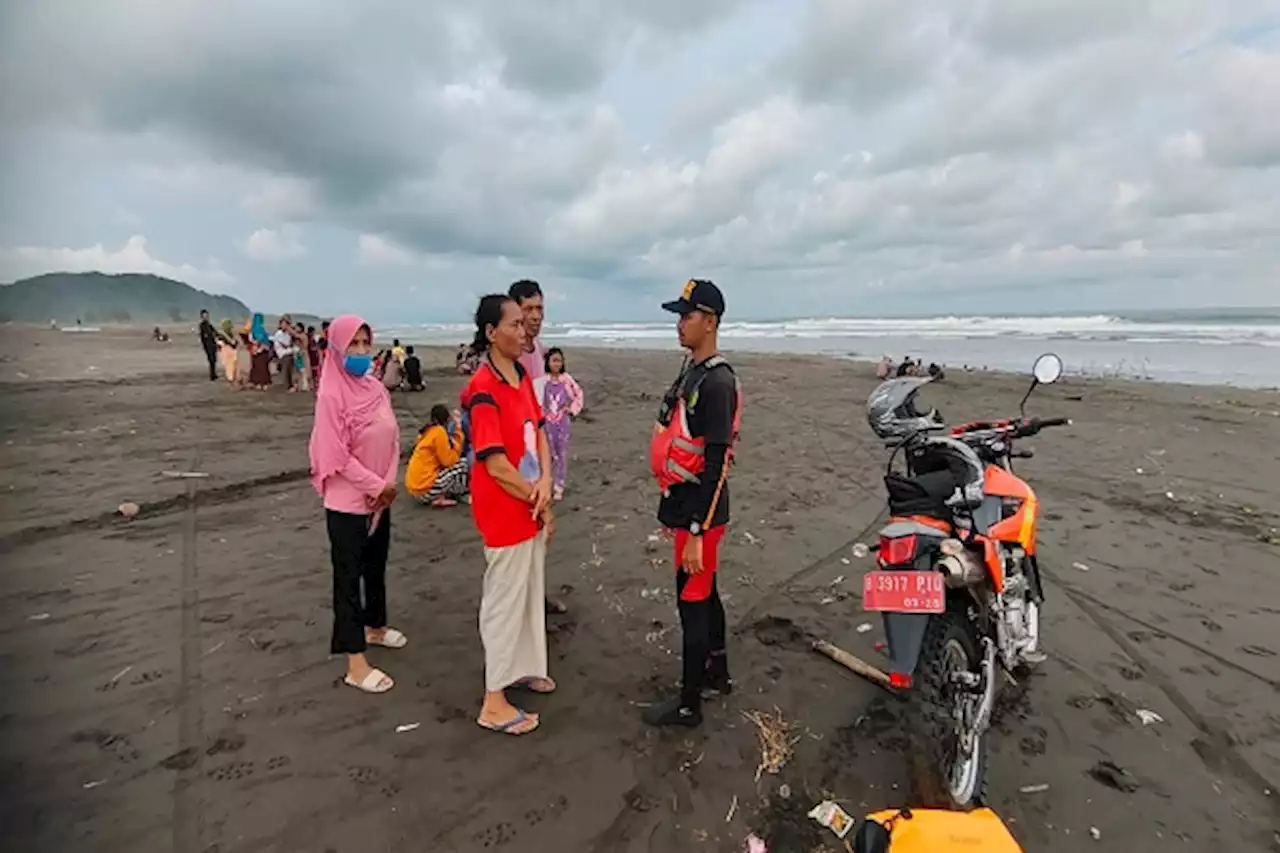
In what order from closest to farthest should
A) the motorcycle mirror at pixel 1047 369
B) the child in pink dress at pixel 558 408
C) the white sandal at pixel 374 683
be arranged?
the motorcycle mirror at pixel 1047 369 < the white sandal at pixel 374 683 < the child in pink dress at pixel 558 408

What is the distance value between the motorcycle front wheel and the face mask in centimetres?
304

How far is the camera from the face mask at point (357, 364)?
3594 millimetres

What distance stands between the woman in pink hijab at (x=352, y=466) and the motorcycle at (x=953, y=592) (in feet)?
8.38

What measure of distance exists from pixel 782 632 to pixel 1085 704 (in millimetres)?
1713

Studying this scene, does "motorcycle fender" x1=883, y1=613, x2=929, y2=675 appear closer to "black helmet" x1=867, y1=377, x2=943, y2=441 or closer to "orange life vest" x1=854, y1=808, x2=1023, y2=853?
"black helmet" x1=867, y1=377, x2=943, y2=441

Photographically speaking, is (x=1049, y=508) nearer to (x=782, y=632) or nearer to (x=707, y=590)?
(x=782, y=632)

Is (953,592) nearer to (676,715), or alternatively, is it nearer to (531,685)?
(676,715)

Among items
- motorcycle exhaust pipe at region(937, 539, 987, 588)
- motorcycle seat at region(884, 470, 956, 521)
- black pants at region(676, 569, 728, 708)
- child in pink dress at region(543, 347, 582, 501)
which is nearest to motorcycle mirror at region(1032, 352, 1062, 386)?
motorcycle seat at region(884, 470, 956, 521)

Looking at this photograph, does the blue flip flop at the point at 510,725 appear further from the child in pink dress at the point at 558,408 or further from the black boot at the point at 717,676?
the child in pink dress at the point at 558,408

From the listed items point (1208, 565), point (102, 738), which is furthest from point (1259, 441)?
point (102, 738)

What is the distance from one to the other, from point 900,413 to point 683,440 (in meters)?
1.23

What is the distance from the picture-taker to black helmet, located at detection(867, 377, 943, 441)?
362cm

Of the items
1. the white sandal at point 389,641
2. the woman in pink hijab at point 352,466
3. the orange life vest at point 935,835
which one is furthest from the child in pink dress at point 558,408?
the orange life vest at point 935,835

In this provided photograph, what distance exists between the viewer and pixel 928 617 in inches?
121
